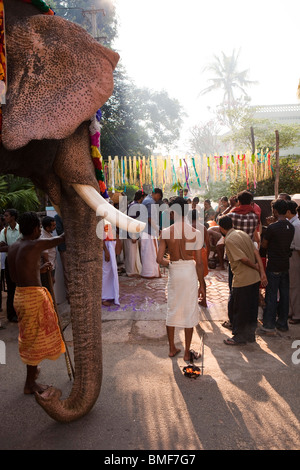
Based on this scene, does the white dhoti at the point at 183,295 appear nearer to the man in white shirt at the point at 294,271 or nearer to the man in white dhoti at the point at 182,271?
the man in white dhoti at the point at 182,271

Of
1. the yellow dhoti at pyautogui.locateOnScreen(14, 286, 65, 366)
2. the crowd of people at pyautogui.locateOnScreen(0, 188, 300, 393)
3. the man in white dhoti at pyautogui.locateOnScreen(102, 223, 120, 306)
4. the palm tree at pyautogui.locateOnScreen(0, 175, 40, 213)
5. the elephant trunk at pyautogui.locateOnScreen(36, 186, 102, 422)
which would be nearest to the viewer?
the elephant trunk at pyautogui.locateOnScreen(36, 186, 102, 422)

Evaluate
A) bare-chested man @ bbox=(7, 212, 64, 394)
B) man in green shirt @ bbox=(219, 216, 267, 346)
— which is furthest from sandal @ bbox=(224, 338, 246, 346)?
bare-chested man @ bbox=(7, 212, 64, 394)

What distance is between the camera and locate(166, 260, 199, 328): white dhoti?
3979 mm

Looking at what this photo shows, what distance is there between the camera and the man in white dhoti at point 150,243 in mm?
8164

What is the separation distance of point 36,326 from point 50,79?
203cm

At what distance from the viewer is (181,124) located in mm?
26750

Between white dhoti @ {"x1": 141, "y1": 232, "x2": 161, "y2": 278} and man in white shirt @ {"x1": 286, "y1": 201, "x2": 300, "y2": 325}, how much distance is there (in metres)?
3.42

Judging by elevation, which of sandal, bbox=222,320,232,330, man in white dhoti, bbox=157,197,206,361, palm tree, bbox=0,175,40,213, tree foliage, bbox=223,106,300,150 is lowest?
sandal, bbox=222,320,232,330

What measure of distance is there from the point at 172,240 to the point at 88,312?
5.84 feet

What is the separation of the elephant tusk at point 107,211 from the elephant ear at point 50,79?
0.39 meters

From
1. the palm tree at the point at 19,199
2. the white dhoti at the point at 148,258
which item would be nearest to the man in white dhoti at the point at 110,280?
the white dhoti at the point at 148,258

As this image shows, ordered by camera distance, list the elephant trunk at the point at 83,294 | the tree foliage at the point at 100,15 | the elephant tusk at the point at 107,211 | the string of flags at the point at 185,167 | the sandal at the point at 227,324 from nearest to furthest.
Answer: the elephant tusk at the point at 107,211 < the elephant trunk at the point at 83,294 < the sandal at the point at 227,324 < the string of flags at the point at 185,167 < the tree foliage at the point at 100,15

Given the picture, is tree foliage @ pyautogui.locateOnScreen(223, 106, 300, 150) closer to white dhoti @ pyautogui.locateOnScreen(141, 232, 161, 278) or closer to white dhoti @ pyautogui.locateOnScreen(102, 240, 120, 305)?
white dhoti @ pyautogui.locateOnScreen(141, 232, 161, 278)
